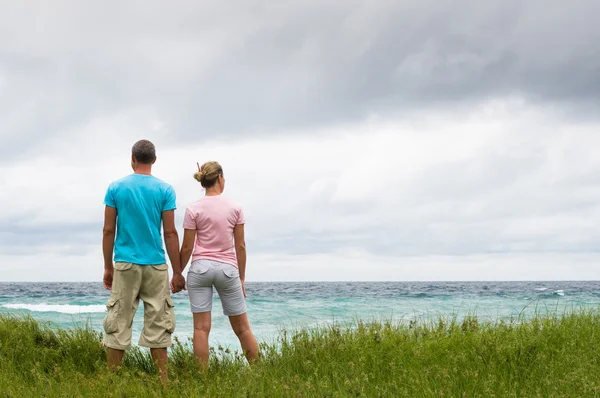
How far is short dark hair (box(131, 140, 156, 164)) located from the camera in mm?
6020

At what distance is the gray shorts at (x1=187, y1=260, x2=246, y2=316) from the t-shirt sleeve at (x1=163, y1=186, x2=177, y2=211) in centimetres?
61

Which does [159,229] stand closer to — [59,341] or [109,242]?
[109,242]

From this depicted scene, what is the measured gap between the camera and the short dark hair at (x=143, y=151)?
6.02 m

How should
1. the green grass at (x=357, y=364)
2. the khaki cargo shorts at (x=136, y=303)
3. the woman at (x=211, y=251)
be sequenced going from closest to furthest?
1. the green grass at (x=357, y=364)
2. the khaki cargo shorts at (x=136, y=303)
3. the woman at (x=211, y=251)

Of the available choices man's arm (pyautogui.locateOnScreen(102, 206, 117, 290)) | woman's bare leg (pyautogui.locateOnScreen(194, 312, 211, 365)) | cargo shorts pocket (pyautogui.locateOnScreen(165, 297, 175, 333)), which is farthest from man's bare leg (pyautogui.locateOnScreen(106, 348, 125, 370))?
man's arm (pyautogui.locateOnScreen(102, 206, 117, 290))

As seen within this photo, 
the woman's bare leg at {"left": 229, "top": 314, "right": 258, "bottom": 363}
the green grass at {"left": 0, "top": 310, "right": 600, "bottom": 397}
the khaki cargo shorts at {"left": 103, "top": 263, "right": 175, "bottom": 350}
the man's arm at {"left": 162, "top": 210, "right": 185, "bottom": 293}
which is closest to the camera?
the green grass at {"left": 0, "top": 310, "right": 600, "bottom": 397}

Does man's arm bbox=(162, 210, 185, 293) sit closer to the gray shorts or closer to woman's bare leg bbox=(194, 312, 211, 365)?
the gray shorts

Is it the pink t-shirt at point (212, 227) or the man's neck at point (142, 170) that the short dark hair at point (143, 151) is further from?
the pink t-shirt at point (212, 227)

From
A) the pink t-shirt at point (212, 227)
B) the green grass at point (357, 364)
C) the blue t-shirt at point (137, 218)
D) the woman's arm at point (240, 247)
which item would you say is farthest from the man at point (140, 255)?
the woman's arm at point (240, 247)

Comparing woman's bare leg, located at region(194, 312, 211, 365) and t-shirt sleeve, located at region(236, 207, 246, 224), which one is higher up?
t-shirt sleeve, located at region(236, 207, 246, 224)

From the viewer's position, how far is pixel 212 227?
20.1 ft

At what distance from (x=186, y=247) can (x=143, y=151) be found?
1.06 metres

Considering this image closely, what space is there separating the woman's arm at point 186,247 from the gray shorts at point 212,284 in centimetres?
9

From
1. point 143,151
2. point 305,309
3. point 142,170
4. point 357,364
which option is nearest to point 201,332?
point 357,364
